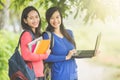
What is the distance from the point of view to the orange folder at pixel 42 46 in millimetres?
3838

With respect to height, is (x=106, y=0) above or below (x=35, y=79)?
above

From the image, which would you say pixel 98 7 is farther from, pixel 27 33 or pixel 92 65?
pixel 92 65

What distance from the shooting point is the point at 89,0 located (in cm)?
488

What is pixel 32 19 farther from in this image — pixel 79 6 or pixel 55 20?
pixel 79 6

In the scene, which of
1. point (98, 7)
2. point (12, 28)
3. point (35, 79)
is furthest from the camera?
point (12, 28)

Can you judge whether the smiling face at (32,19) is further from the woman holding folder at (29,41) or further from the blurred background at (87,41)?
the blurred background at (87,41)

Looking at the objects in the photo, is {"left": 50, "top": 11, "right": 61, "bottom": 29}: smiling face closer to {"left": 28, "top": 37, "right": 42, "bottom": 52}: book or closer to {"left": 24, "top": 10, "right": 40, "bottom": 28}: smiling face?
{"left": 24, "top": 10, "right": 40, "bottom": 28}: smiling face

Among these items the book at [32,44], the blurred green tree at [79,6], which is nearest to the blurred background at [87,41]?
the blurred green tree at [79,6]

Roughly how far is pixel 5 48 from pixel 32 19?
249 cm

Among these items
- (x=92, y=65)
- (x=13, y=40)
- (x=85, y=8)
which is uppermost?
(x=85, y=8)

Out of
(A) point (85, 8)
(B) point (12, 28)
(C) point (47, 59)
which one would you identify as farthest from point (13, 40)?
(C) point (47, 59)

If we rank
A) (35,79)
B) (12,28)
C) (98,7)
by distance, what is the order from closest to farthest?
(35,79) → (98,7) → (12,28)

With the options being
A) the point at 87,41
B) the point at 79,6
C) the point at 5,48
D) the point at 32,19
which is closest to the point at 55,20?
the point at 32,19

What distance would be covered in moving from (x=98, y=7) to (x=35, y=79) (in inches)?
57.6
